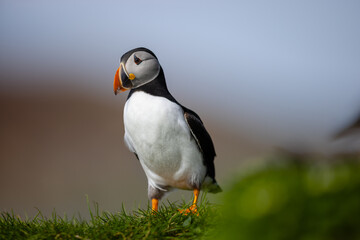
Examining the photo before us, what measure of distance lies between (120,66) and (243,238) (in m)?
2.21

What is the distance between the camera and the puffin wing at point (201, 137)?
2.99m

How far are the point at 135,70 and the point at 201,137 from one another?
0.71 meters

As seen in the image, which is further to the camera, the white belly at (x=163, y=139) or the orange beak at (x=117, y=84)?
the orange beak at (x=117, y=84)

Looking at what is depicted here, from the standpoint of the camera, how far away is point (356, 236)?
1.06 metres

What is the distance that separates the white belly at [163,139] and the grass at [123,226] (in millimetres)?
366

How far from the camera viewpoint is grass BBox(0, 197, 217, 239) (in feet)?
7.16

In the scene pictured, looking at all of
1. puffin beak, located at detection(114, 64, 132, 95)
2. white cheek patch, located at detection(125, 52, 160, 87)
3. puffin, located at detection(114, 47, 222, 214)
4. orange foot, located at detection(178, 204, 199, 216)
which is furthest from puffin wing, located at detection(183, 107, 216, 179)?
orange foot, located at detection(178, 204, 199, 216)

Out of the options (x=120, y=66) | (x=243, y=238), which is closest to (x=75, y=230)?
(x=120, y=66)

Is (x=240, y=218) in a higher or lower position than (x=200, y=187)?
higher

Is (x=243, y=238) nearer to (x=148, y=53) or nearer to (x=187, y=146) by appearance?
(x=187, y=146)

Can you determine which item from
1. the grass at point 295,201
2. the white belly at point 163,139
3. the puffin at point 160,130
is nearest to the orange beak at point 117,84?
the puffin at point 160,130

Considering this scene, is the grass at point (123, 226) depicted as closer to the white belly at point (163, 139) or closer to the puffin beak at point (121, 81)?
the white belly at point (163, 139)

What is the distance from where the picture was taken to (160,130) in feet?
9.37

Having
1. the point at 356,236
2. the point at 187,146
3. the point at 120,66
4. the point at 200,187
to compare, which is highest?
the point at 120,66
